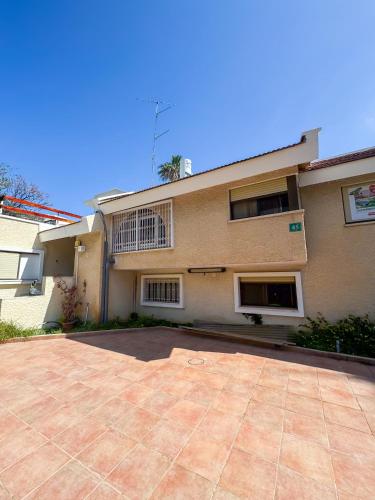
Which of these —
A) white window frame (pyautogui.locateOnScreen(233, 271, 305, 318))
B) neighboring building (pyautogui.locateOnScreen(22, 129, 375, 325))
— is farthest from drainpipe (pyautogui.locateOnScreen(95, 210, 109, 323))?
white window frame (pyautogui.locateOnScreen(233, 271, 305, 318))

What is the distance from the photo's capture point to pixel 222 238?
7988mm

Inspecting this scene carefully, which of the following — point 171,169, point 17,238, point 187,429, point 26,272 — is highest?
point 171,169

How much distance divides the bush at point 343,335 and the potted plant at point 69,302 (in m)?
Answer: 10.2

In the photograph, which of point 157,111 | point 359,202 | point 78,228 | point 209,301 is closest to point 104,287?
point 78,228

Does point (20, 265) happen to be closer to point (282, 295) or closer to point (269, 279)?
point (269, 279)

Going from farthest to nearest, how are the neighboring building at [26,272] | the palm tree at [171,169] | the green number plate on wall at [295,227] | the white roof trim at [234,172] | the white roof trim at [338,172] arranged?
the palm tree at [171,169]
the neighboring building at [26,272]
the white roof trim at [338,172]
the green number plate on wall at [295,227]
the white roof trim at [234,172]

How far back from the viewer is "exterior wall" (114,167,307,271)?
6914 mm

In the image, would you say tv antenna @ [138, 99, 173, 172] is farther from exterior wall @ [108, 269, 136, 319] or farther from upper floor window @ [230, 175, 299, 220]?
upper floor window @ [230, 175, 299, 220]

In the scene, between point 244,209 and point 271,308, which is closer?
point 244,209

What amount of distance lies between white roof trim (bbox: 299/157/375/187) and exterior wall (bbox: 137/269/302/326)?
4.64 meters

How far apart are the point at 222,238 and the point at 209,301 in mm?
3438

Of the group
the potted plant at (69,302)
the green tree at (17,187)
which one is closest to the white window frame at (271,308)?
the potted plant at (69,302)

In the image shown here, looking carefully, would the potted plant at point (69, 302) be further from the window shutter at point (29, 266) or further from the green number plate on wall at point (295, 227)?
the green number plate on wall at point (295, 227)

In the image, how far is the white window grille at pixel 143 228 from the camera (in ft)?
31.3
